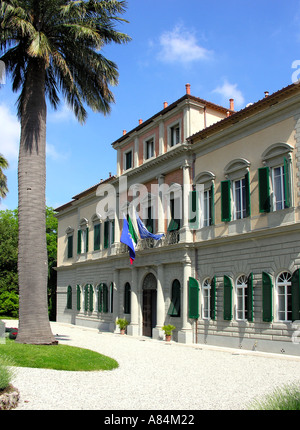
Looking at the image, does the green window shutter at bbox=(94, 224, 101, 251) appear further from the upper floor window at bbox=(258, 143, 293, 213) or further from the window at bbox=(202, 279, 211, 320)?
the upper floor window at bbox=(258, 143, 293, 213)

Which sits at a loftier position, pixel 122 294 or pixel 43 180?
pixel 43 180

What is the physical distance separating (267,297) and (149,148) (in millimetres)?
12634

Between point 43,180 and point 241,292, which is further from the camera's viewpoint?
point 241,292

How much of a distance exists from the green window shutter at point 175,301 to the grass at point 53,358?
7898 mm

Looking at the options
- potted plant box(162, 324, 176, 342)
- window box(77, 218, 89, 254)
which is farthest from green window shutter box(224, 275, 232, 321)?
window box(77, 218, 89, 254)

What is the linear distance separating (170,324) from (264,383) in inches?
466

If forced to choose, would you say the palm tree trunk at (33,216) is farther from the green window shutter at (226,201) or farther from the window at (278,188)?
the window at (278,188)

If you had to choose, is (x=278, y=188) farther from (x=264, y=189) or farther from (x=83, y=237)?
(x=83, y=237)

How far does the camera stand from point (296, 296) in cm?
1545

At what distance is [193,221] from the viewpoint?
69.8ft

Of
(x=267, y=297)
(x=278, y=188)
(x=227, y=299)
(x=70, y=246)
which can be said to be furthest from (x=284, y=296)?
(x=70, y=246)

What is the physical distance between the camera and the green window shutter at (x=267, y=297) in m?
16.4

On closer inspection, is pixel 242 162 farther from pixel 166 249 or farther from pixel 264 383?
pixel 264 383
